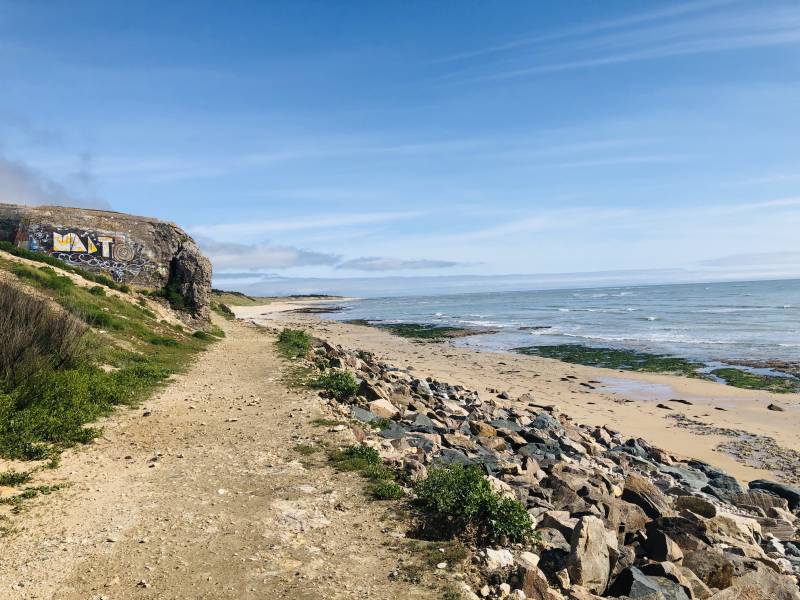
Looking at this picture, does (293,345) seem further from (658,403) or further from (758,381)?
(758,381)

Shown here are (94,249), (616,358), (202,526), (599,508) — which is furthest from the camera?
(616,358)

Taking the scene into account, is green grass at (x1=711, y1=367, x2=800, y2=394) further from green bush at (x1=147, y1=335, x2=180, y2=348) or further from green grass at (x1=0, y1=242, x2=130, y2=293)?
green grass at (x1=0, y1=242, x2=130, y2=293)

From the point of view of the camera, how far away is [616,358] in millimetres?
34781

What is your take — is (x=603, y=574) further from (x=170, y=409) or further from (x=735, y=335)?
(x=735, y=335)

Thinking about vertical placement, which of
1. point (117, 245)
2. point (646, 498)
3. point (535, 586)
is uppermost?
point (117, 245)

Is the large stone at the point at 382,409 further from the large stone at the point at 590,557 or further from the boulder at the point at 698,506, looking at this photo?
the large stone at the point at 590,557

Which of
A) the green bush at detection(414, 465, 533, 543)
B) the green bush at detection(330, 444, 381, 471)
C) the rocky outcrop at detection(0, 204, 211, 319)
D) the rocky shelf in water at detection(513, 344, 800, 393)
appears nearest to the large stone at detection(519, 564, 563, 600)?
the green bush at detection(414, 465, 533, 543)

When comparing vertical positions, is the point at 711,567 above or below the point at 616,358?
above

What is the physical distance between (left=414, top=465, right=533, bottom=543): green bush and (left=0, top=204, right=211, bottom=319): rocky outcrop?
27.7m

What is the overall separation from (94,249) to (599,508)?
30.8 metres

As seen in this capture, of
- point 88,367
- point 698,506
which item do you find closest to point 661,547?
point 698,506

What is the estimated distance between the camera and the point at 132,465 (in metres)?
8.91

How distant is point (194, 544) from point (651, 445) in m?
14.8

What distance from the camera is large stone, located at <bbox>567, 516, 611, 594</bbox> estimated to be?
18.8ft
